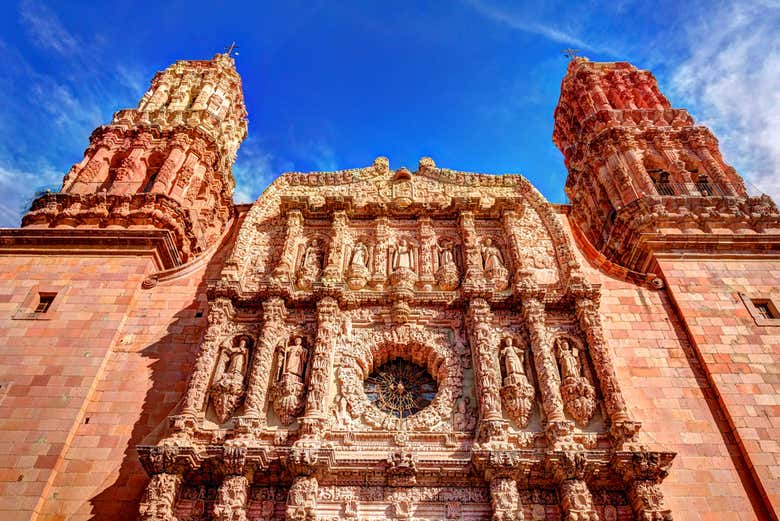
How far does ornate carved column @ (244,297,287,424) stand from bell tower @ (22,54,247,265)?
14.2 feet

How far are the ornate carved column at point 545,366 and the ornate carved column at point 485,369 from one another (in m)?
0.90

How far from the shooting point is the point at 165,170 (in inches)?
677

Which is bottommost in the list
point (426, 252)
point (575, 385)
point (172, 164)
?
point (575, 385)

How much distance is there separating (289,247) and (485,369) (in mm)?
6558

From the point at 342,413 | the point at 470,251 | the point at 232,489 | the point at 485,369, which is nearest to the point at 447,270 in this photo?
the point at 470,251

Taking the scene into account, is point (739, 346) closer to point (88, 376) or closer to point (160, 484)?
point (160, 484)

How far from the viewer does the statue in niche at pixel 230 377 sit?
1148 centimetres

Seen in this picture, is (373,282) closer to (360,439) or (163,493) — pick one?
(360,439)

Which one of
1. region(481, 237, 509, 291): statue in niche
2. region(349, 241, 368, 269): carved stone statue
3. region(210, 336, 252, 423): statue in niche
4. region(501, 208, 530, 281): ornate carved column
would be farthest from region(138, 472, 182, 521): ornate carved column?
region(501, 208, 530, 281): ornate carved column

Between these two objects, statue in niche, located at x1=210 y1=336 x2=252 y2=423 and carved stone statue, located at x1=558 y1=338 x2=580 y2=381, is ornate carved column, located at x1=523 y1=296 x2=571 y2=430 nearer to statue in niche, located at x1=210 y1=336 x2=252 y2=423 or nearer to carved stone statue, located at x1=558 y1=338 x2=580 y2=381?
carved stone statue, located at x1=558 y1=338 x2=580 y2=381

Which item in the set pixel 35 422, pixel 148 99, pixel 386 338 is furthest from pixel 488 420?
pixel 148 99

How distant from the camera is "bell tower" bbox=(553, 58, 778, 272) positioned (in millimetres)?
15984

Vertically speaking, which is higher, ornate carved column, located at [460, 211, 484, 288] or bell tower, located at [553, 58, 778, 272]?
bell tower, located at [553, 58, 778, 272]

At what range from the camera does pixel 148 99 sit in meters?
21.6
